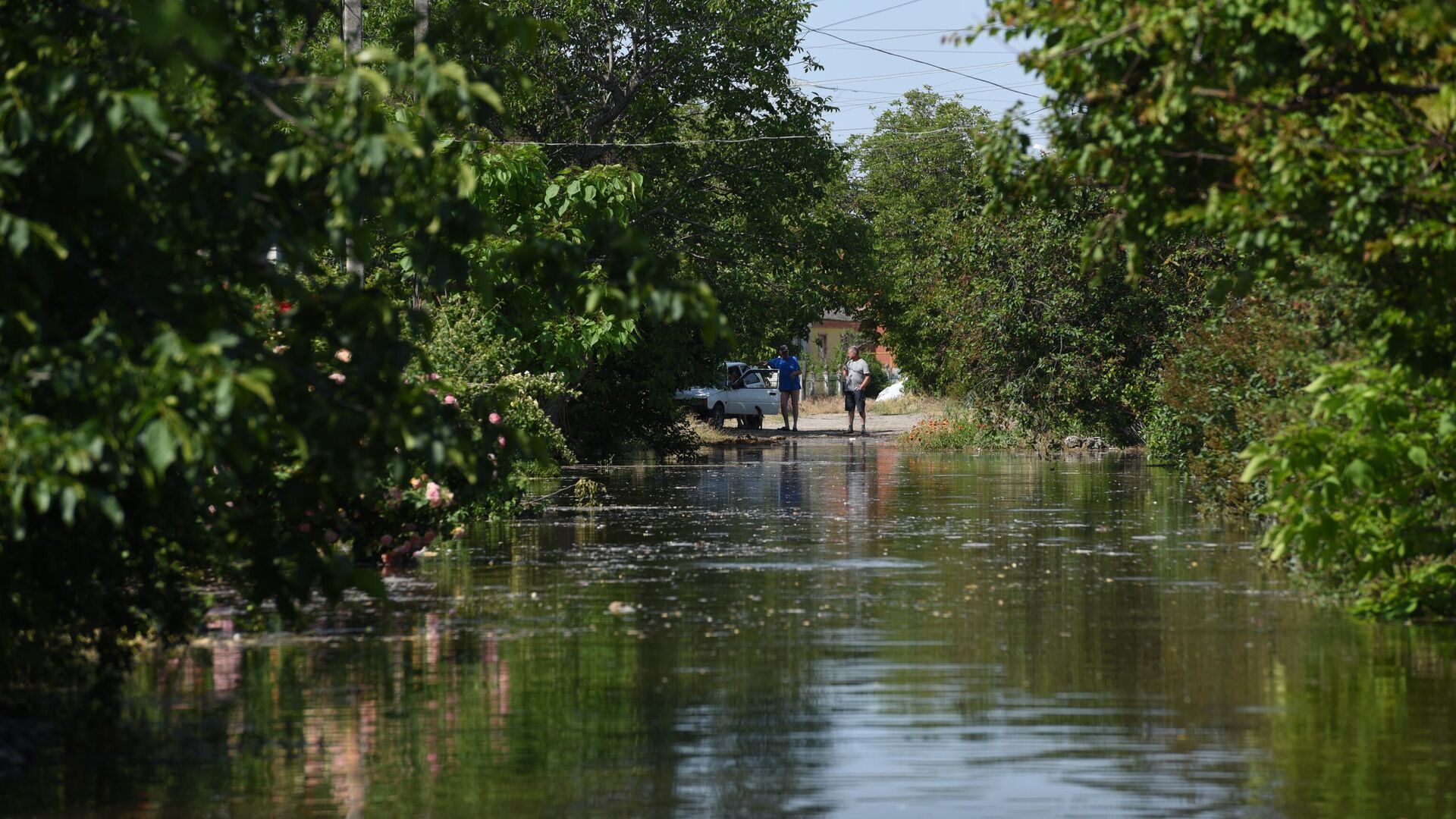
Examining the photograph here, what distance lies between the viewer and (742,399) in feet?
167

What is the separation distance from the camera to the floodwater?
7219mm

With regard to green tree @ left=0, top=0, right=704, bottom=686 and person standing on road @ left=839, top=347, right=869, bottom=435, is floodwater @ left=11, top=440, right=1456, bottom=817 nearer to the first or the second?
green tree @ left=0, top=0, right=704, bottom=686

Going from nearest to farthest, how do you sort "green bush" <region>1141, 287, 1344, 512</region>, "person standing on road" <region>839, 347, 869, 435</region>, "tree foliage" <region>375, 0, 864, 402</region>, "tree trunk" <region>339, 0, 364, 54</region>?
"green bush" <region>1141, 287, 1344, 512</region>
"tree trunk" <region>339, 0, 364, 54</region>
"tree foliage" <region>375, 0, 864, 402</region>
"person standing on road" <region>839, 347, 869, 435</region>

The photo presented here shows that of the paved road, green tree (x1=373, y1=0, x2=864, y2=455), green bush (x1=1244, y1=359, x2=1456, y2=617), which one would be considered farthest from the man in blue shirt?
green bush (x1=1244, y1=359, x2=1456, y2=617)


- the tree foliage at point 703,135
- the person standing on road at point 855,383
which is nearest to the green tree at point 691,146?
the tree foliage at point 703,135

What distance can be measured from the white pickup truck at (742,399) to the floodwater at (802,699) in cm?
3342

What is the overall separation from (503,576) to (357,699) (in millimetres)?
5323

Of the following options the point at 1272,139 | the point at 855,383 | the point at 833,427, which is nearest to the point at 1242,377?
the point at 1272,139

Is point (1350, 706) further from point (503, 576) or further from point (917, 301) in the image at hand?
point (917, 301)

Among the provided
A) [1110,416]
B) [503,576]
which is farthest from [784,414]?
[503,576]

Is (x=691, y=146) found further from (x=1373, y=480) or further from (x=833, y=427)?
(x=1373, y=480)

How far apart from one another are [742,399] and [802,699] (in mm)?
41839

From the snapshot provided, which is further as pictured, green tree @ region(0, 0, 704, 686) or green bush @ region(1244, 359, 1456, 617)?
green bush @ region(1244, 359, 1456, 617)

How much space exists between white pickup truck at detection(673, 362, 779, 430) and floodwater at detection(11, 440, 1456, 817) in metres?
33.4
